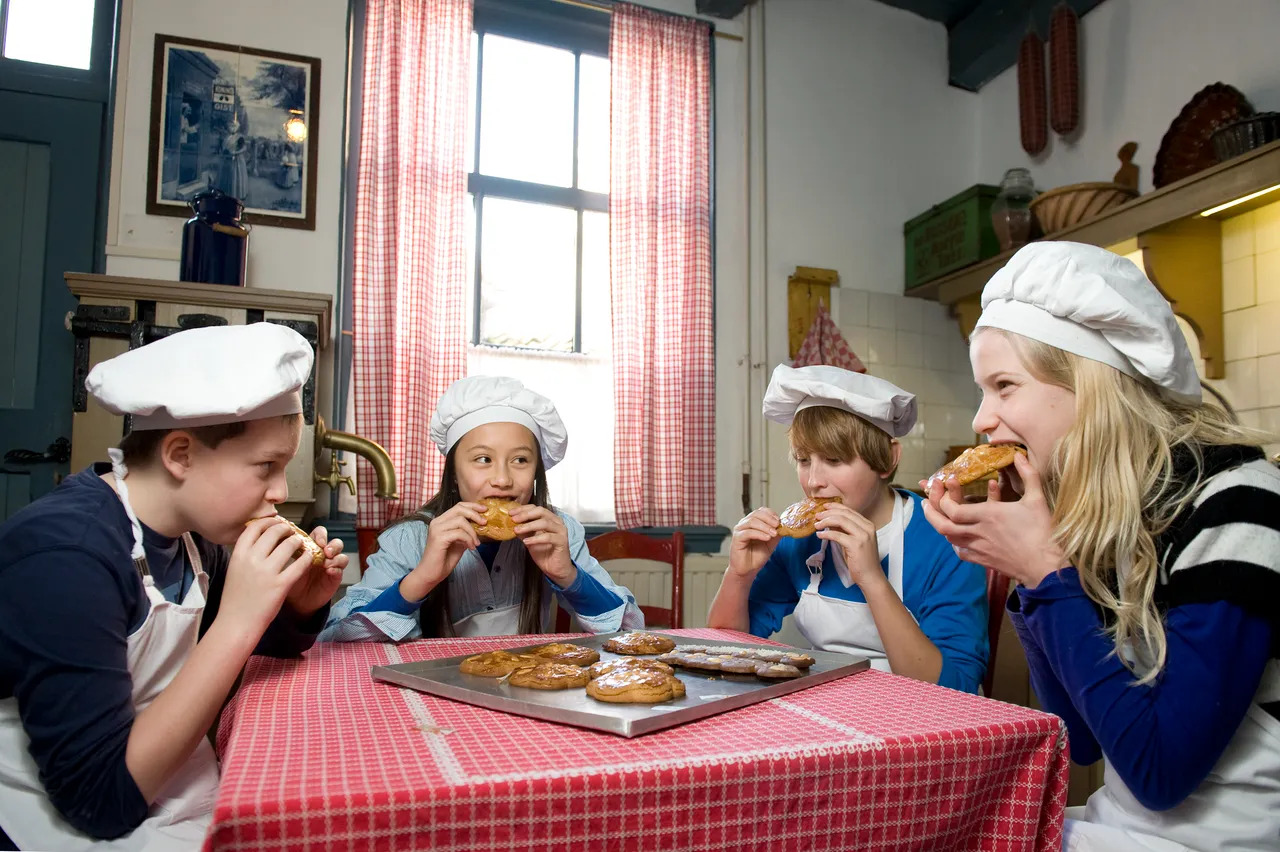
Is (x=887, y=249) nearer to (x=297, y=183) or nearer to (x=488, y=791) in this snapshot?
(x=297, y=183)

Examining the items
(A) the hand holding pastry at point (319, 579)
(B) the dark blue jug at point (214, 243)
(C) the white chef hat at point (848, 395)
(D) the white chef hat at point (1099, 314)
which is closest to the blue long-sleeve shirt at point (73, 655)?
(A) the hand holding pastry at point (319, 579)

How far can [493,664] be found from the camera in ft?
4.50

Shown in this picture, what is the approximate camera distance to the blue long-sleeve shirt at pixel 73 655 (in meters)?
1.14

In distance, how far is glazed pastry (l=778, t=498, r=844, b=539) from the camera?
6.80 ft

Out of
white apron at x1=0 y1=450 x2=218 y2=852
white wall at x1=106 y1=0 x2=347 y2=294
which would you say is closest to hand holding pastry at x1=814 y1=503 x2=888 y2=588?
white apron at x1=0 y1=450 x2=218 y2=852

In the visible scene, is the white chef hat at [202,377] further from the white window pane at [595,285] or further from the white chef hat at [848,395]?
the white window pane at [595,285]

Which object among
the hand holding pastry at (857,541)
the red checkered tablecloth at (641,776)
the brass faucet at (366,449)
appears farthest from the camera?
the brass faucet at (366,449)

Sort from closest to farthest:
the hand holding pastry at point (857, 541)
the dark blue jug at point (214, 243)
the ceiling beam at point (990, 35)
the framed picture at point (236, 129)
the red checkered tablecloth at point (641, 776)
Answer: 1. the red checkered tablecloth at point (641, 776)
2. the hand holding pastry at point (857, 541)
3. the dark blue jug at point (214, 243)
4. the framed picture at point (236, 129)
5. the ceiling beam at point (990, 35)

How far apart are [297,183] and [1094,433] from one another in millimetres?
3835

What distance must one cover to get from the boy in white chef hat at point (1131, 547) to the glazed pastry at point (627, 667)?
0.57 metres

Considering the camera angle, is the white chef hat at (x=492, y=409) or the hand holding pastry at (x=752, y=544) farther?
the white chef hat at (x=492, y=409)

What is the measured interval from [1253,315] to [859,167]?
242cm

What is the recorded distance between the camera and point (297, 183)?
417 centimetres

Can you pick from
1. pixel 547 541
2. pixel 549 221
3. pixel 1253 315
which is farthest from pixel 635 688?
pixel 549 221
